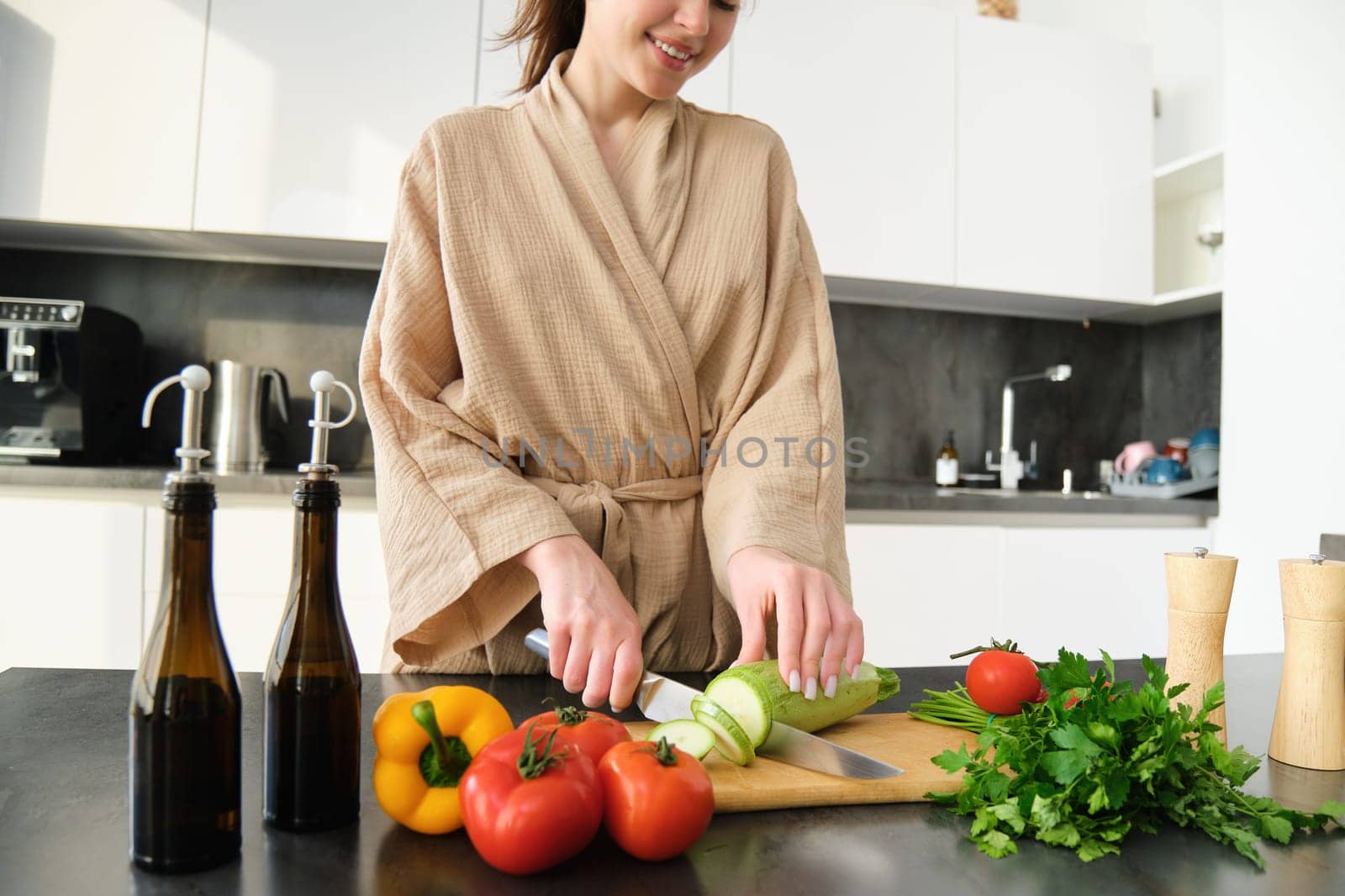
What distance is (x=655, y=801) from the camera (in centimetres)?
55

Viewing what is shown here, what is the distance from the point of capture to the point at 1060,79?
9.20 ft

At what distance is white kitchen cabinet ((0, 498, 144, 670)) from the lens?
6.98 feet

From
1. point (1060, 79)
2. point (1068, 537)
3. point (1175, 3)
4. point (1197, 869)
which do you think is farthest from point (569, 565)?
point (1175, 3)

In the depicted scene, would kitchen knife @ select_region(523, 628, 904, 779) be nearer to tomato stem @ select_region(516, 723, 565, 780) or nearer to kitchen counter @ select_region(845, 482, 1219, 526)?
tomato stem @ select_region(516, 723, 565, 780)

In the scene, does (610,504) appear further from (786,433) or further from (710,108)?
(710,108)

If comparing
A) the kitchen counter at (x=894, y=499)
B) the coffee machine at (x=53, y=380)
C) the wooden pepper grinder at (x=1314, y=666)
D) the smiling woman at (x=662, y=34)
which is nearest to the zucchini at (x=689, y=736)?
the wooden pepper grinder at (x=1314, y=666)

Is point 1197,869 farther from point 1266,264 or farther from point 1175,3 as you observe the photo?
point 1175,3

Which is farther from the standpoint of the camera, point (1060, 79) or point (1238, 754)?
point (1060, 79)

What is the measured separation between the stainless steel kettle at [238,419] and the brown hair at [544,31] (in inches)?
63.8

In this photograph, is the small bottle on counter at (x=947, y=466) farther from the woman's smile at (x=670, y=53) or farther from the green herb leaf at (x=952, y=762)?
the green herb leaf at (x=952, y=762)

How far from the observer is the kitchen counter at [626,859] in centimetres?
53

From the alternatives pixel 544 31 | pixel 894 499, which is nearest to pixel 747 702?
pixel 544 31

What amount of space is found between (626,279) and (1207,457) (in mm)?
2291

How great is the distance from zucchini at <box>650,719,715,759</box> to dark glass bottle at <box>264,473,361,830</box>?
227 millimetres
